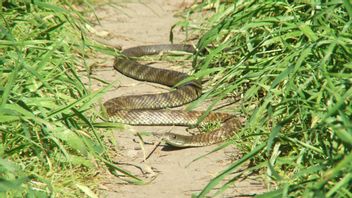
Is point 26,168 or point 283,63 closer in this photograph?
point 26,168

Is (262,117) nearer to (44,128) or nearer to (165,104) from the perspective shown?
(44,128)

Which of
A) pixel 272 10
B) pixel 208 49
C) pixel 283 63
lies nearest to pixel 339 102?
pixel 283 63

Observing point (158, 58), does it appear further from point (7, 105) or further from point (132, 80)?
point (7, 105)

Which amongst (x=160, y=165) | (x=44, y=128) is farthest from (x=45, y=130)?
(x=160, y=165)

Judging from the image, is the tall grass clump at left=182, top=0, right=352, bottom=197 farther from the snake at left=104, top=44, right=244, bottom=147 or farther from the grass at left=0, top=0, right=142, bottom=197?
the grass at left=0, top=0, right=142, bottom=197

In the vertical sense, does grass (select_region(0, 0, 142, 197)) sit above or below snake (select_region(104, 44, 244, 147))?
below

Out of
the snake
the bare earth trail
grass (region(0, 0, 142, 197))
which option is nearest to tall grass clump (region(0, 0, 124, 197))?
grass (region(0, 0, 142, 197))
